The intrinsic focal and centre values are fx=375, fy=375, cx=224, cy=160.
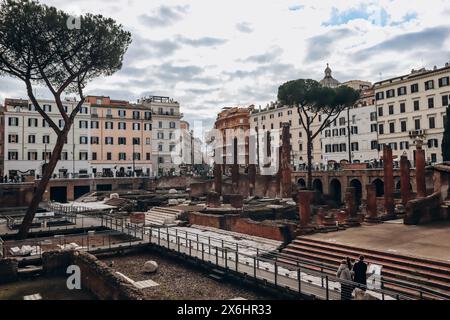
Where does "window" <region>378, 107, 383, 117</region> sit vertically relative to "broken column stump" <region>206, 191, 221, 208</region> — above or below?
above

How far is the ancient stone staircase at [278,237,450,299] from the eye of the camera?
1184 centimetres

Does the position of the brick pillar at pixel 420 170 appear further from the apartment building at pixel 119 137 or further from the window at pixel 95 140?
the window at pixel 95 140

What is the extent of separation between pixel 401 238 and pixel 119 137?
5688cm

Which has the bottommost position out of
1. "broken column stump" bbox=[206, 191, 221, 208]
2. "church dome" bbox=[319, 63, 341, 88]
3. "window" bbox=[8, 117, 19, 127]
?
"broken column stump" bbox=[206, 191, 221, 208]

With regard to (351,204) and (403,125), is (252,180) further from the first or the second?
(403,125)

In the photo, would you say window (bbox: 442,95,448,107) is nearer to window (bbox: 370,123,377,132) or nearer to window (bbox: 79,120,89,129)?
window (bbox: 370,123,377,132)

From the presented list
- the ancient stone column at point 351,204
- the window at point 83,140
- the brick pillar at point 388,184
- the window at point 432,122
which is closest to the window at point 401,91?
the window at point 432,122

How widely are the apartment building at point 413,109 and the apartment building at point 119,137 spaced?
134ft

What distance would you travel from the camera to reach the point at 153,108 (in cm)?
7225

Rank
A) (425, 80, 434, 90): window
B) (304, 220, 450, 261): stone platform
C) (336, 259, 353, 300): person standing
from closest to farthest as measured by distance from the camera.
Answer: (336, 259, 353, 300): person standing < (304, 220, 450, 261): stone platform < (425, 80, 434, 90): window

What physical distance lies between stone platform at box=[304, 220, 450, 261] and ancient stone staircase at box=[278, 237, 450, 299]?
0.49 metres

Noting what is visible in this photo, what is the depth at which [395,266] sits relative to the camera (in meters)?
14.3

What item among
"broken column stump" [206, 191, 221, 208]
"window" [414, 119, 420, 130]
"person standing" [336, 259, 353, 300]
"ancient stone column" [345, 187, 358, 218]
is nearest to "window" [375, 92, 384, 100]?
"window" [414, 119, 420, 130]
